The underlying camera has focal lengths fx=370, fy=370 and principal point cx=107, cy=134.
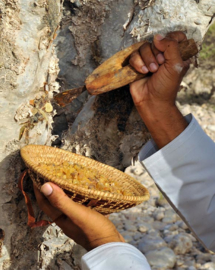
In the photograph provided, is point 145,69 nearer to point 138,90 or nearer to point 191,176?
point 138,90

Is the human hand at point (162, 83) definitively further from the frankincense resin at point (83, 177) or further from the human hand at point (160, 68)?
the frankincense resin at point (83, 177)

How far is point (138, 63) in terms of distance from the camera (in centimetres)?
158

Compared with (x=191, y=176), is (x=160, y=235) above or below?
below

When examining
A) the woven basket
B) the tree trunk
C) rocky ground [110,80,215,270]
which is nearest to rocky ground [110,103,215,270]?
rocky ground [110,80,215,270]

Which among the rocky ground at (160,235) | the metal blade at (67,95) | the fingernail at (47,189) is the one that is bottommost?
the rocky ground at (160,235)

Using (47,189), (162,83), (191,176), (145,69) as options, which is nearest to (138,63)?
(145,69)

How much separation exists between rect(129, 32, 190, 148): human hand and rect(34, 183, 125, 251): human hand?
0.41 m

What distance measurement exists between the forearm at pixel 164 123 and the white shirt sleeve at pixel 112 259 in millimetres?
456

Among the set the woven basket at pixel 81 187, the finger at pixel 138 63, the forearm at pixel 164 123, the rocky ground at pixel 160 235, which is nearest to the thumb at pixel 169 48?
the finger at pixel 138 63

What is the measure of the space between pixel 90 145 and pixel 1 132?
58 cm

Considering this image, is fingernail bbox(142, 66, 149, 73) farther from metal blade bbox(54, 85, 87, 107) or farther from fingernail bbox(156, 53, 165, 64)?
metal blade bbox(54, 85, 87, 107)

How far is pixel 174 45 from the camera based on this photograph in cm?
150

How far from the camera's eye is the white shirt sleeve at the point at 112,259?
135 centimetres

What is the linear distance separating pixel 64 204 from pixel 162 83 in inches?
24.9
